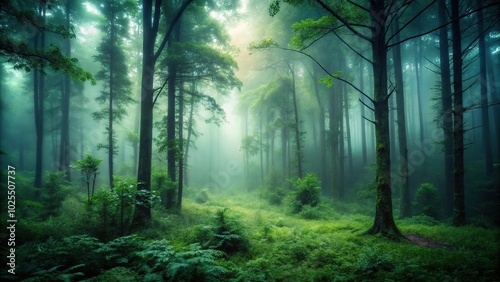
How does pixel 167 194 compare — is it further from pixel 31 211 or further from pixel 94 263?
pixel 94 263

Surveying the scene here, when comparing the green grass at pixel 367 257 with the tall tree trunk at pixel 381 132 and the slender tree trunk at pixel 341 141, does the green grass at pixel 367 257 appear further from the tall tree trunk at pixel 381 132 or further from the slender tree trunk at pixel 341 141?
the slender tree trunk at pixel 341 141

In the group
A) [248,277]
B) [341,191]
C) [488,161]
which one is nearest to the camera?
[248,277]

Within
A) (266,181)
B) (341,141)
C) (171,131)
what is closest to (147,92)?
(171,131)

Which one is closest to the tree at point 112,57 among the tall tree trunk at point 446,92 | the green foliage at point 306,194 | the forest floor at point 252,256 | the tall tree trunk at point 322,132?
the forest floor at point 252,256

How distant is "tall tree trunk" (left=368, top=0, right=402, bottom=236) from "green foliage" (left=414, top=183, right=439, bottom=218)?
6.67m

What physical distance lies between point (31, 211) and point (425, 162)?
2841 cm

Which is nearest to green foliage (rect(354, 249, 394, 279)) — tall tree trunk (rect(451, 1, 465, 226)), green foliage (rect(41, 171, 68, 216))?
tall tree trunk (rect(451, 1, 465, 226))

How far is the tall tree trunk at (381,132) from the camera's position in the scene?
6461 mm

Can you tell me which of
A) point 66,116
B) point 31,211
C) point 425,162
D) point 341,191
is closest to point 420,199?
point 341,191

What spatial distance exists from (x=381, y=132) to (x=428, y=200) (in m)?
7.89

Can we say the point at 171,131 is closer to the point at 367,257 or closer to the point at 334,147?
the point at 367,257

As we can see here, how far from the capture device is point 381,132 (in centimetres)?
666

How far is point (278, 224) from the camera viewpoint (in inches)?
385

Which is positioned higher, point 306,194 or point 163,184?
point 163,184
